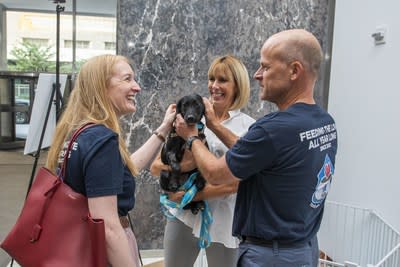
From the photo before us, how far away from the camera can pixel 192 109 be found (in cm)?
152

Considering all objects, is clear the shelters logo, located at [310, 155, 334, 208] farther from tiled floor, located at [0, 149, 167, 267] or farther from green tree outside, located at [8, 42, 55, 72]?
green tree outside, located at [8, 42, 55, 72]

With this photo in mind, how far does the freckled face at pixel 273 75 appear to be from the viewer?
1197mm

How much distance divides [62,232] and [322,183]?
2.52 feet

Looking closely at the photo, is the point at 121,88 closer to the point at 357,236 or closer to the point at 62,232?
the point at 62,232

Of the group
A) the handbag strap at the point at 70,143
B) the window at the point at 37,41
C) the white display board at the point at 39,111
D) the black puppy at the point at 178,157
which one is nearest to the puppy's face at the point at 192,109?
the black puppy at the point at 178,157

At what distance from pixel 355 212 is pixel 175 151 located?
5.33 ft

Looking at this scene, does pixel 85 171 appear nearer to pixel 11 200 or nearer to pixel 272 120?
pixel 272 120

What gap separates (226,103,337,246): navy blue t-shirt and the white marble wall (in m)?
1.87

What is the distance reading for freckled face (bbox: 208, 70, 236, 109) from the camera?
1.80 metres

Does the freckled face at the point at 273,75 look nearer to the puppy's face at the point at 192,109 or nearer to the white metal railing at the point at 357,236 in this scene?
the puppy's face at the point at 192,109

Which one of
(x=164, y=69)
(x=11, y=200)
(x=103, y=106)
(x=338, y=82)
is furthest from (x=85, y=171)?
(x=11, y=200)

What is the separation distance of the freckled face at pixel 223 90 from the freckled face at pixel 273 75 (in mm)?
548

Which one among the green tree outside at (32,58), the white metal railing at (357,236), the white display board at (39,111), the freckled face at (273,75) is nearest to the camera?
the freckled face at (273,75)

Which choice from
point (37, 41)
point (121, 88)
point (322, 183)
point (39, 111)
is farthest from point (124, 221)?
point (37, 41)
